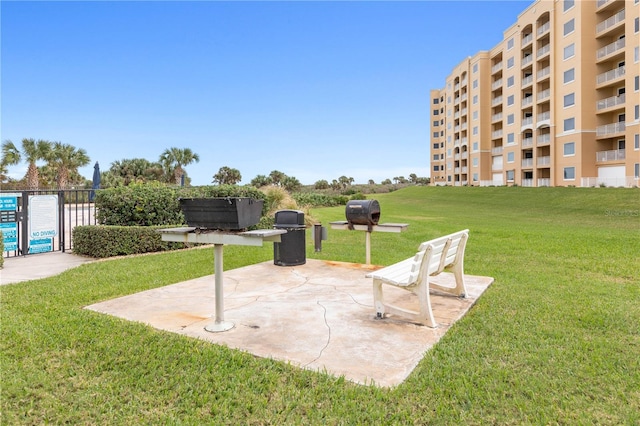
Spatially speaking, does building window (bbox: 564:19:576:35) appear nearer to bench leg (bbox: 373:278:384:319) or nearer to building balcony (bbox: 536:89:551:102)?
building balcony (bbox: 536:89:551:102)

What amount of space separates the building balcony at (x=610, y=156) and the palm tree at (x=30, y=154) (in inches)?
2038

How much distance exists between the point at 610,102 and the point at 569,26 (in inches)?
345

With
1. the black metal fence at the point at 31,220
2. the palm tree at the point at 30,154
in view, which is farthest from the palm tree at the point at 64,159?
the black metal fence at the point at 31,220

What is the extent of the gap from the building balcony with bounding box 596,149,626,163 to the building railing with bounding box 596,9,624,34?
1100 centimetres

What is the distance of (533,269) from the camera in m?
7.72

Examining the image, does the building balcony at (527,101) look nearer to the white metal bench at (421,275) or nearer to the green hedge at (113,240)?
the green hedge at (113,240)

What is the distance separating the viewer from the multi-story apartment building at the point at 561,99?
34344mm

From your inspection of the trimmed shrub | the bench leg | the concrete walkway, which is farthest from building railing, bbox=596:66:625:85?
the concrete walkway

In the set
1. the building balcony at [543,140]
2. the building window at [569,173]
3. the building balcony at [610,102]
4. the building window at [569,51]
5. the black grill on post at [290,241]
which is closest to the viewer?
the black grill on post at [290,241]

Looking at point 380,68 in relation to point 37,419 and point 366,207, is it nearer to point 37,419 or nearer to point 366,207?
point 366,207

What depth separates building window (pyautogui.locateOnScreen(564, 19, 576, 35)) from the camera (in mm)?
37750

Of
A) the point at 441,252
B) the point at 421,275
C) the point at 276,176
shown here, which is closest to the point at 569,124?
the point at 276,176

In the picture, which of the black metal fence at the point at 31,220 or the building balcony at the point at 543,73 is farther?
the building balcony at the point at 543,73

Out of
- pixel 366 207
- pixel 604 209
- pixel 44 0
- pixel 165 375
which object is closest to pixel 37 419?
pixel 165 375
